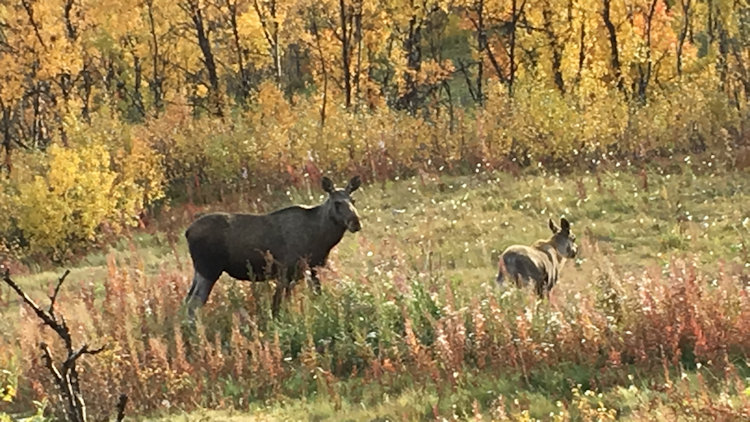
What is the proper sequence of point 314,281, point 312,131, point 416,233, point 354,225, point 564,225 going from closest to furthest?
1. point 314,281
2. point 354,225
3. point 564,225
4. point 416,233
5. point 312,131

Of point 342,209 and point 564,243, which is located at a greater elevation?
point 342,209

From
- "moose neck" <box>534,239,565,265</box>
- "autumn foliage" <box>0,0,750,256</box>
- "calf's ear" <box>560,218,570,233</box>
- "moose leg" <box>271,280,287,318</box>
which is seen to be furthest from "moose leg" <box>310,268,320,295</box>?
"autumn foliage" <box>0,0,750,256</box>

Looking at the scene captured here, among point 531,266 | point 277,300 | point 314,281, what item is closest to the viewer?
point 531,266

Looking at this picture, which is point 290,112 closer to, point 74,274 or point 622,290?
point 74,274

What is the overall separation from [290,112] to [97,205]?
8.23m

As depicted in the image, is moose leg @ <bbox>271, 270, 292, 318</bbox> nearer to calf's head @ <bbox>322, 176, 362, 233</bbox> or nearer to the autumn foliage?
calf's head @ <bbox>322, 176, 362, 233</bbox>

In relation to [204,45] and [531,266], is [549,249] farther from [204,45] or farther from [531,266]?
[204,45]

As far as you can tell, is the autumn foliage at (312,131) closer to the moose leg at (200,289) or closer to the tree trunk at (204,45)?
the tree trunk at (204,45)

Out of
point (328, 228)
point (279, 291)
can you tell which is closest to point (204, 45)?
point (328, 228)

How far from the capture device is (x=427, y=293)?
9023mm

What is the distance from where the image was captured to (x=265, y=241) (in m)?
10.4

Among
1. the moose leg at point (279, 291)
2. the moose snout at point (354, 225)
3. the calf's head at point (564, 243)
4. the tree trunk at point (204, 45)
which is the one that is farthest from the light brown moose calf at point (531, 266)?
the tree trunk at point (204, 45)

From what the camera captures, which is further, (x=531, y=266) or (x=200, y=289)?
(x=200, y=289)

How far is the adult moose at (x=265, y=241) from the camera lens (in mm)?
10273
